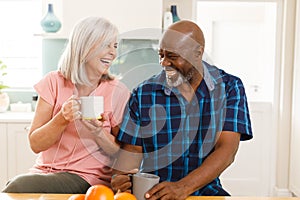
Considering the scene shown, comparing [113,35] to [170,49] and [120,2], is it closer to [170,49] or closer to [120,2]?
[170,49]

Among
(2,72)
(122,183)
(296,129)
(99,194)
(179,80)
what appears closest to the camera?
(99,194)

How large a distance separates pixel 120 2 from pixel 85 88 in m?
1.43

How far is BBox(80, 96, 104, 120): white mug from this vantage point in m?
1.57

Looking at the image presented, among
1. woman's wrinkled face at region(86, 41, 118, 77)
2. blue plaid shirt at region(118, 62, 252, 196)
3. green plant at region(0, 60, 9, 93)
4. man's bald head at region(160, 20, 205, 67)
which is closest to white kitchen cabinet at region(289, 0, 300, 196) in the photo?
blue plaid shirt at region(118, 62, 252, 196)

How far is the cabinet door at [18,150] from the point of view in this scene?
3.18 metres

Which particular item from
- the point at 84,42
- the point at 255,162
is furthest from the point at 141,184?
the point at 255,162

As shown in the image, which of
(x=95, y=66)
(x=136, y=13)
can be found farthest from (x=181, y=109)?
(x=136, y=13)

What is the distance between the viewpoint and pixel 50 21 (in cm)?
321

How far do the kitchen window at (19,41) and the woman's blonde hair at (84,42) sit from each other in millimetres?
2057

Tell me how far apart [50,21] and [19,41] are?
844 mm

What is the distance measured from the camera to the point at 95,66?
1.94 meters

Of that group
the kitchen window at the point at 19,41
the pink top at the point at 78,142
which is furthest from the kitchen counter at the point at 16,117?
the pink top at the point at 78,142

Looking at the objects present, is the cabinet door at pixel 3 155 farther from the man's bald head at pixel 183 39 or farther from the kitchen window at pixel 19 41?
the man's bald head at pixel 183 39

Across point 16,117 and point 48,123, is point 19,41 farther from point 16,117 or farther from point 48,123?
point 48,123
